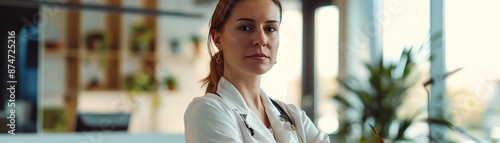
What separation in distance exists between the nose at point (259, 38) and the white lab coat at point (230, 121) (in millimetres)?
89

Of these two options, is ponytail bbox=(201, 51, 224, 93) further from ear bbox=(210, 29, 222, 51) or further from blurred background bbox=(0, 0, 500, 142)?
blurred background bbox=(0, 0, 500, 142)

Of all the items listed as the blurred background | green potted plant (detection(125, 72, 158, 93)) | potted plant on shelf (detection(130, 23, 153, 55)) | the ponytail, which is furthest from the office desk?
the ponytail

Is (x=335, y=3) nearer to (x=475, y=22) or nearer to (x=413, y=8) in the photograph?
(x=413, y=8)

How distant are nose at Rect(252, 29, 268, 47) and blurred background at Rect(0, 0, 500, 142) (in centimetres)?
212

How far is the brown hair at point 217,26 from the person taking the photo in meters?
0.92

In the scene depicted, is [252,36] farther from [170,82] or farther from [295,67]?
[295,67]

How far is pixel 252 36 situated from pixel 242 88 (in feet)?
0.34

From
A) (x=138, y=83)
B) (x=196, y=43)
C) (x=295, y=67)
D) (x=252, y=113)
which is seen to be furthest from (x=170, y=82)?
(x=252, y=113)

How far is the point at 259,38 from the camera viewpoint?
88 centimetres

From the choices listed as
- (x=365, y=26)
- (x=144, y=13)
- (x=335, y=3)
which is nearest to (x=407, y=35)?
(x=365, y=26)

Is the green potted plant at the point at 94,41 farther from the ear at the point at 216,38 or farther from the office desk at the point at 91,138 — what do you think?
the ear at the point at 216,38

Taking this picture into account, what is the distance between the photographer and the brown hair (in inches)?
36.1

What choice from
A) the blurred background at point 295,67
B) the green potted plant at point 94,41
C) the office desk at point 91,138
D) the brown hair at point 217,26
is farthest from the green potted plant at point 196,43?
the brown hair at point 217,26

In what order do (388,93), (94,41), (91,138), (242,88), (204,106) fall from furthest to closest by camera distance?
(94,41)
(91,138)
(388,93)
(242,88)
(204,106)
